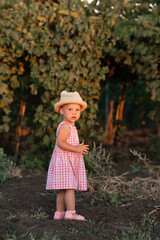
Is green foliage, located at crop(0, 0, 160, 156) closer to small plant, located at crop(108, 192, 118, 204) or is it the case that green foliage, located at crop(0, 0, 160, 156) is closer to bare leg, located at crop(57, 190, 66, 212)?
small plant, located at crop(108, 192, 118, 204)

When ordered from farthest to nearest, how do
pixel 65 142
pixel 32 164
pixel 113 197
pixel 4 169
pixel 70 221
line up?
pixel 32 164
pixel 4 169
pixel 113 197
pixel 65 142
pixel 70 221

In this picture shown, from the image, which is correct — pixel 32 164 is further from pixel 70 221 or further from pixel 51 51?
pixel 70 221

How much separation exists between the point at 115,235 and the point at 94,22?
3.16 m

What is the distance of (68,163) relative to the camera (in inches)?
125

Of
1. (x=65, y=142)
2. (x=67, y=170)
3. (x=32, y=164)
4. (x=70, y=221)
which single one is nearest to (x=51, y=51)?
(x=32, y=164)

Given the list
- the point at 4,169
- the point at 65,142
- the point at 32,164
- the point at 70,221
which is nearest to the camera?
the point at 70,221

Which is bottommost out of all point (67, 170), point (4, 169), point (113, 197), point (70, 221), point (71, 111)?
point (70, 221)

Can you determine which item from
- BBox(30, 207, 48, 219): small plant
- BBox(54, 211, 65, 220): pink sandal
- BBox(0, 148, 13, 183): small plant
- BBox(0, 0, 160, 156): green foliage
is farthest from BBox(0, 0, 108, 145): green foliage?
BBox(54, 211, 65, 220): pink sandal

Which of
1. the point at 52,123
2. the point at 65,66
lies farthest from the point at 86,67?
the point at 52,123

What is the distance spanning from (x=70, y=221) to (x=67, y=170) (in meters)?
0.45

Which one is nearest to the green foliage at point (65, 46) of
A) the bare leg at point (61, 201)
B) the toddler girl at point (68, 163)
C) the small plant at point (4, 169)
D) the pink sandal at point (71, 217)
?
the small plant at point (4, 169)

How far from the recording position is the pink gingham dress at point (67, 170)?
3121 mm

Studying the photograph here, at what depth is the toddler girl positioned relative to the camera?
311 cm

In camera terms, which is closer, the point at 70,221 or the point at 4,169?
the point at 70,221
